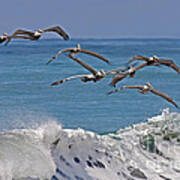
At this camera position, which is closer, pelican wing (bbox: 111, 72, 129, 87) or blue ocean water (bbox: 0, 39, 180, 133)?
pelican wing (bbox: 111, 72, 129, 87)

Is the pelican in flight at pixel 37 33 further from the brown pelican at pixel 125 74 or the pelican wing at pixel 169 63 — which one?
the pelican wing at pixel 169 63

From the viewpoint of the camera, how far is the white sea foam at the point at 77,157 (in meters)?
7.78

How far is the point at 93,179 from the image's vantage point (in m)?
7.89

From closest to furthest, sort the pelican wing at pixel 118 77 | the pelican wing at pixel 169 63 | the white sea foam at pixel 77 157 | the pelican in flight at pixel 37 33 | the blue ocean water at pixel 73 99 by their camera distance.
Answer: the pelican wing at pixel 118 77
the pelican wing at pixel 169 63
the pelican in flight at pixel 37 33
the white sea foam at pixel 77 157
the blue ocean water at pixel 73 99

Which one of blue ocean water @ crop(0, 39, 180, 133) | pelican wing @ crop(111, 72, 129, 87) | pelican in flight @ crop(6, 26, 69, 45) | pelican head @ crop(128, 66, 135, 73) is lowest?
blue ocean water @ crop(0, 39, 180, 133)

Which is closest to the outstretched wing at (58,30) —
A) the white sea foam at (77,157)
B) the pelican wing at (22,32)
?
the pelican wing at (22,32)

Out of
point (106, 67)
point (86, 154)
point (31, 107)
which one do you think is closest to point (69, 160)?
point (86, 154)

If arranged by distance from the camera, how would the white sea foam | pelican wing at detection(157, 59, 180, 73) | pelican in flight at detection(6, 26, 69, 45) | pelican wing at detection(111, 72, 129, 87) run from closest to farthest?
1. pelican wing at detection(111, 72, 129, 87)
2. pelican wing at detection(157, 59, 180, 73)
3. pelican in flight at detection(6, 26, 69, 45)
4. the white sea foam

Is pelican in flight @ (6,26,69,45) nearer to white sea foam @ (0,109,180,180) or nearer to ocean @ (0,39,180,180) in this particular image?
ocean @ (0,39,180,180)

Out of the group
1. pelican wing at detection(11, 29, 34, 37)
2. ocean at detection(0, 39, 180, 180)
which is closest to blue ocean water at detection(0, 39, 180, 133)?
ocean at detection(0, 39, 180, 180)

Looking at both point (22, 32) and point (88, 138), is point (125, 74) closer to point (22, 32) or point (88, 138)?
point (22, 32)

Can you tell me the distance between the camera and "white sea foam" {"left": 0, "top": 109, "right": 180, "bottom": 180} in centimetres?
778

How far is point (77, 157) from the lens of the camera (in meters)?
8.29

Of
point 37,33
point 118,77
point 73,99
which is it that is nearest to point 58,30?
point 37,33
